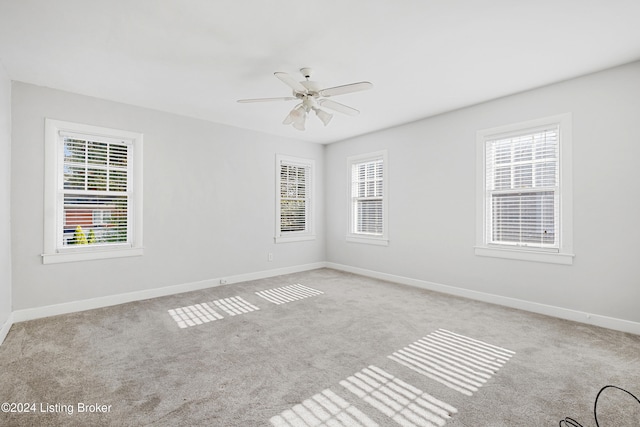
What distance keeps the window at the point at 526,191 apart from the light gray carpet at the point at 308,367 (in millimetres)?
842

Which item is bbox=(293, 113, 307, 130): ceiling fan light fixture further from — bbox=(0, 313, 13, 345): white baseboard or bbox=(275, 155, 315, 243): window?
bbox=(0, 313, 13, 345): white baseboard

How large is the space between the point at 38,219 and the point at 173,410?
9.85ft

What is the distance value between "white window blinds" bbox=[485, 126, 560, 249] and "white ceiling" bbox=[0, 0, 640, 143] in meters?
0.65

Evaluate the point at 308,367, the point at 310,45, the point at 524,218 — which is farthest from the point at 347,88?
the point at 524,218

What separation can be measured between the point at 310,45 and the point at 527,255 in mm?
3388

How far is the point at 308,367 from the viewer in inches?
93.7

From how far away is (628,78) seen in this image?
301 cm

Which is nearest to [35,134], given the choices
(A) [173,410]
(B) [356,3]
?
(A) [173,410]

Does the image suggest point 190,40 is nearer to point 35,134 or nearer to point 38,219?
point 35,134

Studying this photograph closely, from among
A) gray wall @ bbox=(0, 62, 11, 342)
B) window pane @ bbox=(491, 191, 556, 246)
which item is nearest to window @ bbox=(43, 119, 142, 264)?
gray wall @ bbox=(0, 62, 11, 342)

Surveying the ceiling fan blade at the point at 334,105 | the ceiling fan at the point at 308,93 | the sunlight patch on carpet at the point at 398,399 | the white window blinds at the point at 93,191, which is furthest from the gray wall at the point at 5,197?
the sunlight patch on carpet at the point at 398,399

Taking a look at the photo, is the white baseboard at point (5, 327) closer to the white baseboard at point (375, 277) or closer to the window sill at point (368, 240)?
the white baseboard at point (375, 277)

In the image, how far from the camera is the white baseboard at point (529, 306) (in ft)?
10.0

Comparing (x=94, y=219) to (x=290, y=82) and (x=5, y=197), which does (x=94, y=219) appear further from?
(x=290, y=82)
